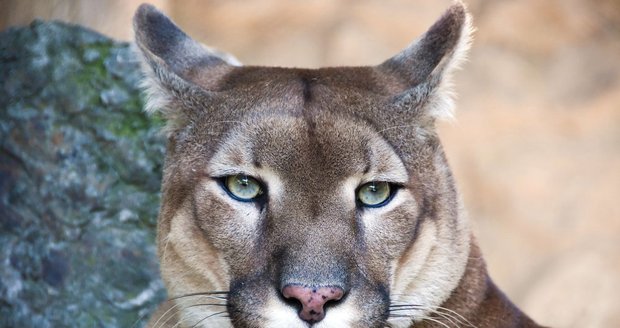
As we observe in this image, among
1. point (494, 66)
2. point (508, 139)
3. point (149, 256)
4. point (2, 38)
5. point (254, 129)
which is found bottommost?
point (149, 256)

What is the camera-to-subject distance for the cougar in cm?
360

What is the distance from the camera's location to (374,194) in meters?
3.80

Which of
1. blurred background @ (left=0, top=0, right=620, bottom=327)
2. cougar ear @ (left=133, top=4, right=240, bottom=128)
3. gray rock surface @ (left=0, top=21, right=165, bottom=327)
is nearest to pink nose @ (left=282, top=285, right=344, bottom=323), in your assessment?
cougar ear @ (left=133, top=4, right=240, bottom=128)

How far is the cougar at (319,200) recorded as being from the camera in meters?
3.60

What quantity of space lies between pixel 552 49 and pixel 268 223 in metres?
5.26

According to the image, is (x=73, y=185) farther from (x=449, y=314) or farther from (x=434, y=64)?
(x=449, y=314)

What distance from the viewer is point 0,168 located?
5.88m

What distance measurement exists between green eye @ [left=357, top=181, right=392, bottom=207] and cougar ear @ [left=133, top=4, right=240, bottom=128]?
2.69 ft

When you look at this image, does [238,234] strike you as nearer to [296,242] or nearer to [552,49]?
[296,242]

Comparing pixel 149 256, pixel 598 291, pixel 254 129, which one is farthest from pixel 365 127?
pixel 598 291

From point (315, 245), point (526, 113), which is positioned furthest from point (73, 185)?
point (526, 113)

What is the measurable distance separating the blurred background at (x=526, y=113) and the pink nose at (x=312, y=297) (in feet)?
15.0

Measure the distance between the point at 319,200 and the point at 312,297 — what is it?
0.40m

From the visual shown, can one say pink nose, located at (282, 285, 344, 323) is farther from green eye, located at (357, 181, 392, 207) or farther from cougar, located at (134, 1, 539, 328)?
green eye, located at (357, 181, 392, 207)
